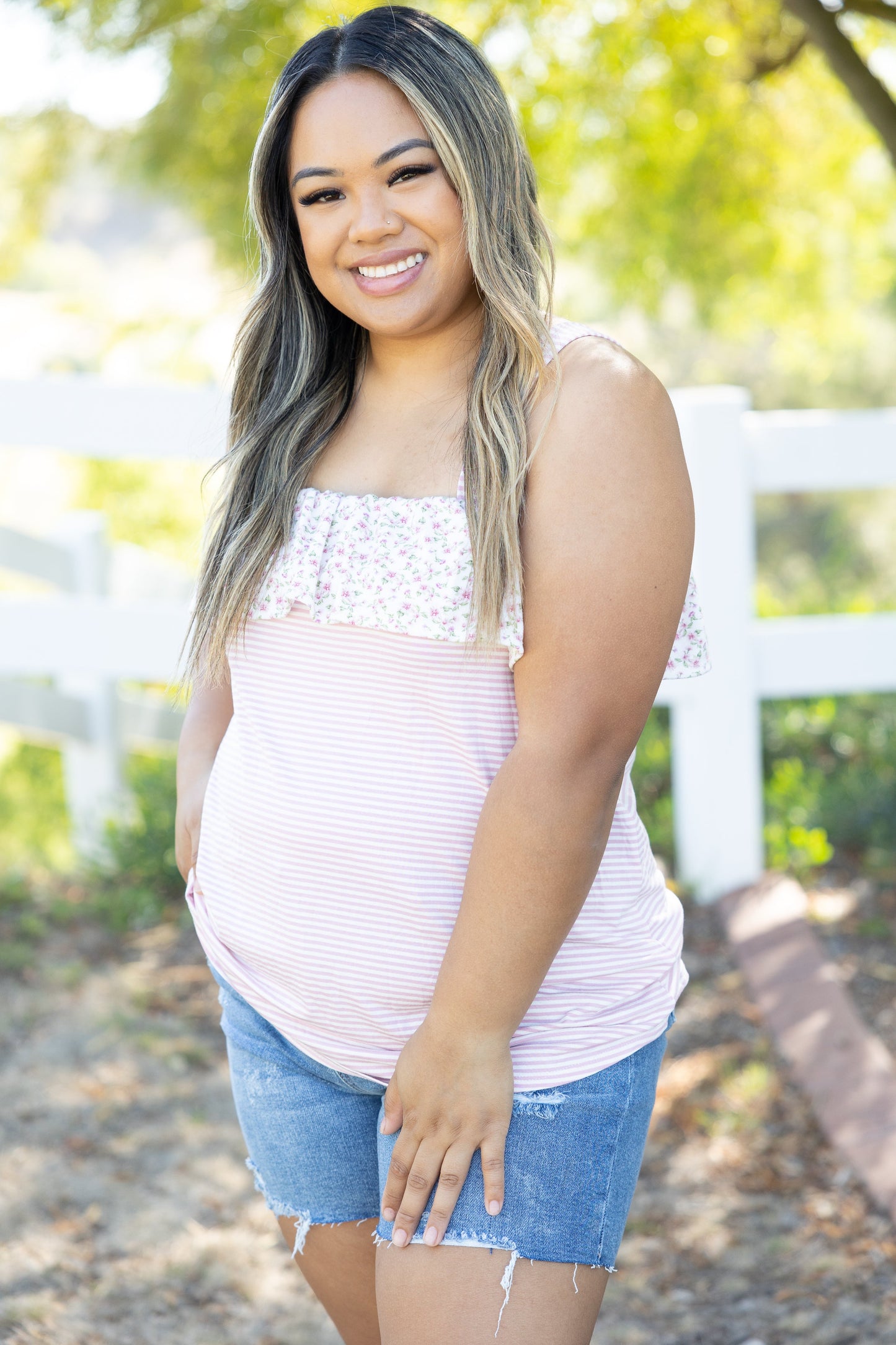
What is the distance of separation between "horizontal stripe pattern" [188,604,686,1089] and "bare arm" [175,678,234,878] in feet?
1.00

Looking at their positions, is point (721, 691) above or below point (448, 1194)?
below

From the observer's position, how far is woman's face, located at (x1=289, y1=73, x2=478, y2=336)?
4.61ft

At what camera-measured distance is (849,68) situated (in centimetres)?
357

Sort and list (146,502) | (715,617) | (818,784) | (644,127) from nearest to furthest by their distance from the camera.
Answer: (715,617)
(818,784)
(644,127)
(146,502)

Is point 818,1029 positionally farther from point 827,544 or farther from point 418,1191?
point 827,544

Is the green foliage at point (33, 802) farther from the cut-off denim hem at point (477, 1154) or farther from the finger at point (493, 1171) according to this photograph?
the finger at point (493, 1171)

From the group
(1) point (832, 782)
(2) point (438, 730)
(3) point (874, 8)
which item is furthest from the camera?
(1) point (832, 782)

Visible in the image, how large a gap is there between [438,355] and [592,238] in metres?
7.05

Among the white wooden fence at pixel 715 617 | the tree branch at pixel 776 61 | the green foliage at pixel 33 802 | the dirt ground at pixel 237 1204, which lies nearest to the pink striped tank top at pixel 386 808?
the dirt ground at pixel 237 1204

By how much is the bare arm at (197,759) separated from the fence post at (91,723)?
104 inches

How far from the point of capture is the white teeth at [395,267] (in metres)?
1.44

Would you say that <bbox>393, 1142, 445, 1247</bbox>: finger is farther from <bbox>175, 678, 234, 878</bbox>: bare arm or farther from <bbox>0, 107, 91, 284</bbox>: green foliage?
<bbox>0, 107, 91, 284</bbox>: green foliage

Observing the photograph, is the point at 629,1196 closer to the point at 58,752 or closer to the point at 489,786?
the point at 489,786
